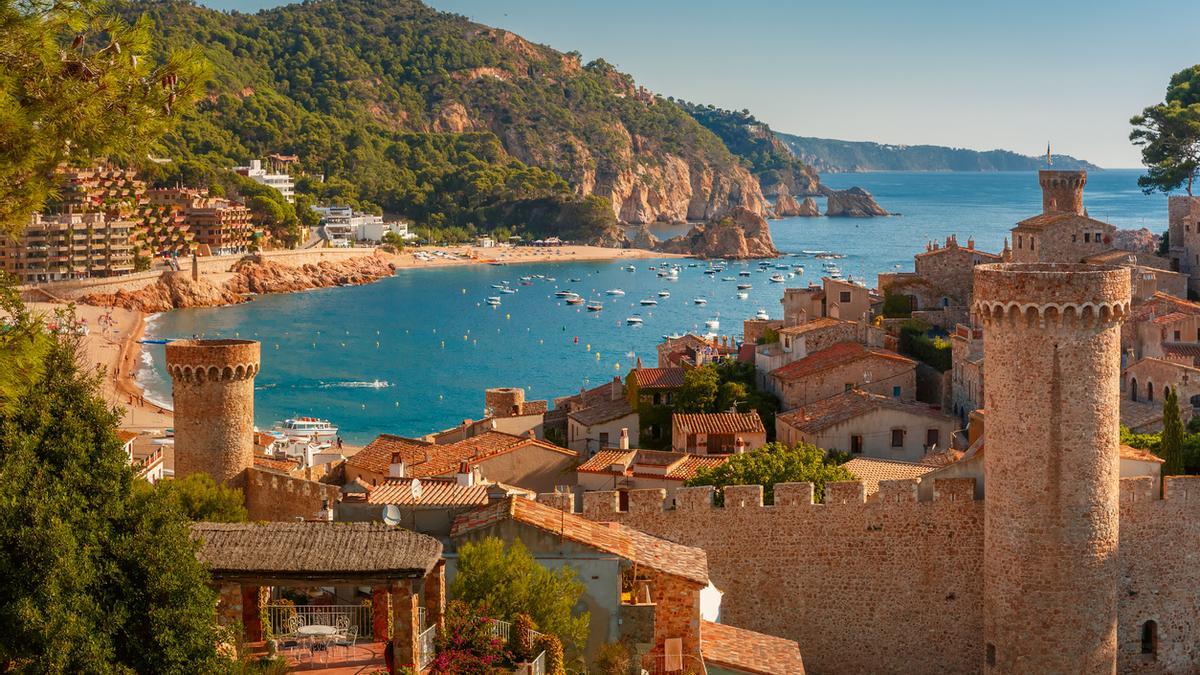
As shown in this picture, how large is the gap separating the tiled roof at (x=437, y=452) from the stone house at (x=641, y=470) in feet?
5.36

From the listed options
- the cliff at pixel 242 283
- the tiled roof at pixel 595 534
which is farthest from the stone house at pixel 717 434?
the cliff at pixel 242 283

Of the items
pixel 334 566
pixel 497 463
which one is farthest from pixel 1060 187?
pixel 334 566

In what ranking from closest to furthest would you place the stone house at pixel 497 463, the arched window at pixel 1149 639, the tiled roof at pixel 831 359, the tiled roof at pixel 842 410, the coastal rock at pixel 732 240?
the arched window at pixel 1149 639, the stone house at pixel 497 463, the tiled roof at pixel 842 410, the tiled roof at pixel 831 359, the coastal rock at pixel 732 240

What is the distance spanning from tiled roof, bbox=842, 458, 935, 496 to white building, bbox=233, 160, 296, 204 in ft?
391

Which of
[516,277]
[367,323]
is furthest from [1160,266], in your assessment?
[516,277]

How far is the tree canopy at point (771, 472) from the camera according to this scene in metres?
20.9

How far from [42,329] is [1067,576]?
40.2 ft

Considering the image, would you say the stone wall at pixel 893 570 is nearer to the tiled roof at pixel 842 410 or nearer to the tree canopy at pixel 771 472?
the tree canopy at pixel 771 472

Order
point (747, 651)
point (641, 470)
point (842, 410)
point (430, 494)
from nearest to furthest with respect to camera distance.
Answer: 1. point (747, 651)
2. point (430, 494)
3. point (641, 470)
4. point (842, 410)

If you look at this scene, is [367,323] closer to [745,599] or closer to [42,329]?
[745,599]

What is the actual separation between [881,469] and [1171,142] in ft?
87.1

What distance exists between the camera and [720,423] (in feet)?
94.6

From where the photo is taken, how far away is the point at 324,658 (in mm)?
11719

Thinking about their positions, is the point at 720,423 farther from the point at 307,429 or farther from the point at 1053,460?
the point at 307,429
